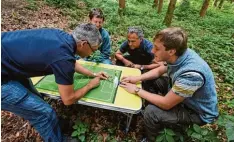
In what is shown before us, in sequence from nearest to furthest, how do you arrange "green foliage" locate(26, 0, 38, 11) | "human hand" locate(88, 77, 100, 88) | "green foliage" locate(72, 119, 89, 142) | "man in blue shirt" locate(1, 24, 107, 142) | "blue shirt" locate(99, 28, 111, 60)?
"man in blue shirt" locate(1, 24, 107, 142) → "human hand" locate(88, 77, 100, 88) → "green foliage" locate(72, 119, 89, 142) → "blue shirt" locate(99, 28, 111, 60) → "green foliage" locate(26, 0, 38, 11)

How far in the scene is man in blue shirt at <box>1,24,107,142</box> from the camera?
92.8 inches

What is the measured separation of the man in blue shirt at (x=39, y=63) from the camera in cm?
236

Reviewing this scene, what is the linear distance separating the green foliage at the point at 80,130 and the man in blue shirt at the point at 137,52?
1598mm

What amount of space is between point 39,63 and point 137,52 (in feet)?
8.13

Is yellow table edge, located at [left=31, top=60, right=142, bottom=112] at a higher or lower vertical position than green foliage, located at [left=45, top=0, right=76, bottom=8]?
higher

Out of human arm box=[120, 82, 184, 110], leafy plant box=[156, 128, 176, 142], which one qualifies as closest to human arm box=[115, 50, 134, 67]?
human arm box=[120, 82, 184, 110]

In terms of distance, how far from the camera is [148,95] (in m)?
2.94

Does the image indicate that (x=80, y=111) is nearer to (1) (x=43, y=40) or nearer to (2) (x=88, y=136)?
(2) (x=88, y=136)

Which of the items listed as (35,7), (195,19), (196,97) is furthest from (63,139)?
(195,19)

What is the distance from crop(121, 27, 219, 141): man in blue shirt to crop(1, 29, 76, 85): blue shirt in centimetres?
105

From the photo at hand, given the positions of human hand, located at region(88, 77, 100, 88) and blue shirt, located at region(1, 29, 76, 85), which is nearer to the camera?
blue shirt, located at region(1, 29, 76, 85)

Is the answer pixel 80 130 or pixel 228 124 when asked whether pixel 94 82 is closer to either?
pixel 80 130

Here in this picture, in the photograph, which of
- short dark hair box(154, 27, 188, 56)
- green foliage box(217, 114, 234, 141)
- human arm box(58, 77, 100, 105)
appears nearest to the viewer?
green foliage box(217, 114, 234, 141)

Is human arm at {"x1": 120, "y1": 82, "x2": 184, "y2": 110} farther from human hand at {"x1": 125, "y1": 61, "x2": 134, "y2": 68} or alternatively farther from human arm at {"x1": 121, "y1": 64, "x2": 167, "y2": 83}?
human hand at {"x1": 125, "y1": 61, "x2": 134, "y2": 68}
